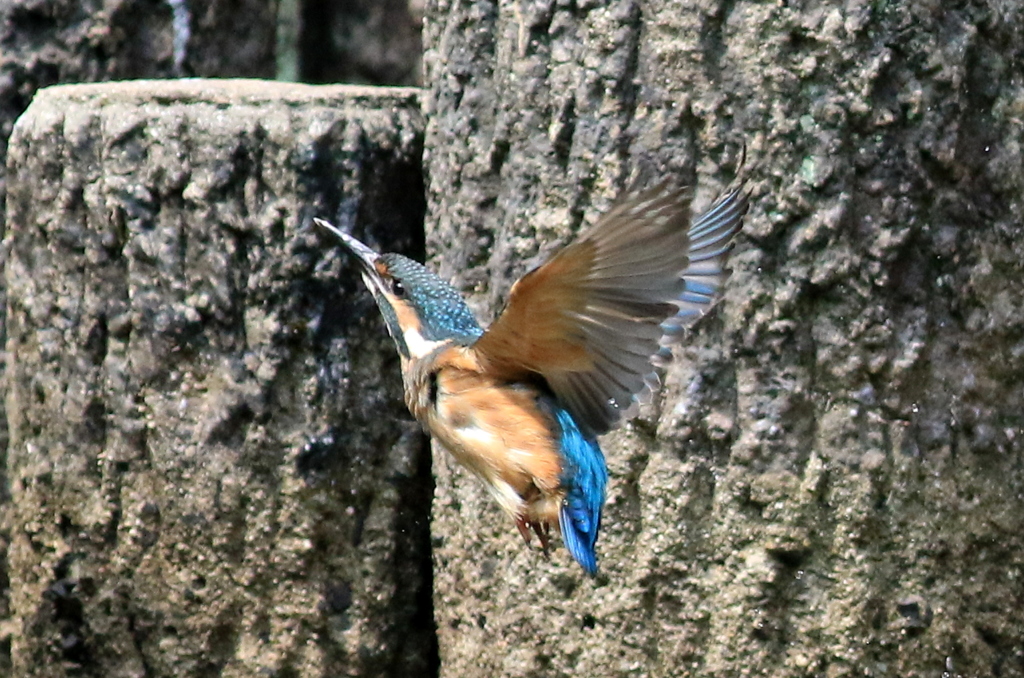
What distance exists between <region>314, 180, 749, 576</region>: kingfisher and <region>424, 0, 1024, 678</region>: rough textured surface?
0.18 m

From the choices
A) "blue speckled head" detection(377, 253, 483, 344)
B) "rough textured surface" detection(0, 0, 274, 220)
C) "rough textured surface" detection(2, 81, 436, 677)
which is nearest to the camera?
"blue speckled head" detection(377, 253, 483, 344)

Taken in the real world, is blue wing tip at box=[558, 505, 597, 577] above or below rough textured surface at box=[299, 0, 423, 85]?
below

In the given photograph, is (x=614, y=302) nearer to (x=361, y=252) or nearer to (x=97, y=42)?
(x=361, y=252)

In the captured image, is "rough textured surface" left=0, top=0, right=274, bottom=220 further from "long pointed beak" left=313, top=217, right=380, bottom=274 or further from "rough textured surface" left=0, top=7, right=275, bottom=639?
"long pointed beak" left=313, top=217, right=380, bottom=274

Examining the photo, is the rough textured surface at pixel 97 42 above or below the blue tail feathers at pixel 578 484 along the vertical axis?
above

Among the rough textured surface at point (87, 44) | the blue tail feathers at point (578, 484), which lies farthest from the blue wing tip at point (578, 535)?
the rough textured surface at point (87, 44)

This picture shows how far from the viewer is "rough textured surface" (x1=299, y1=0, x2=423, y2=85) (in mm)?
5598

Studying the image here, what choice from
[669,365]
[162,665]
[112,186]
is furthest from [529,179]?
[162,665]

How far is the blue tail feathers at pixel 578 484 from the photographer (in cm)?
273

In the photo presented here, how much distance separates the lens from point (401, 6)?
5562 millimetres

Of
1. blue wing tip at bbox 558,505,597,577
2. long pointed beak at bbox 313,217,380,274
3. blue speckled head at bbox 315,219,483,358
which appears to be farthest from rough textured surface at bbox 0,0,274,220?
blue wing tip at bbox 558,505,597,577

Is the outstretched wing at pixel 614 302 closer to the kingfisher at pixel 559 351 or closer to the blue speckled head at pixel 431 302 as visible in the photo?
the kingfisher at pixel 559 351

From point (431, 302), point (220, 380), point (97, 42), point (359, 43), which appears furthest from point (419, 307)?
point (359, 43)

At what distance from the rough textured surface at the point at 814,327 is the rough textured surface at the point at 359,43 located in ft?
8.27
